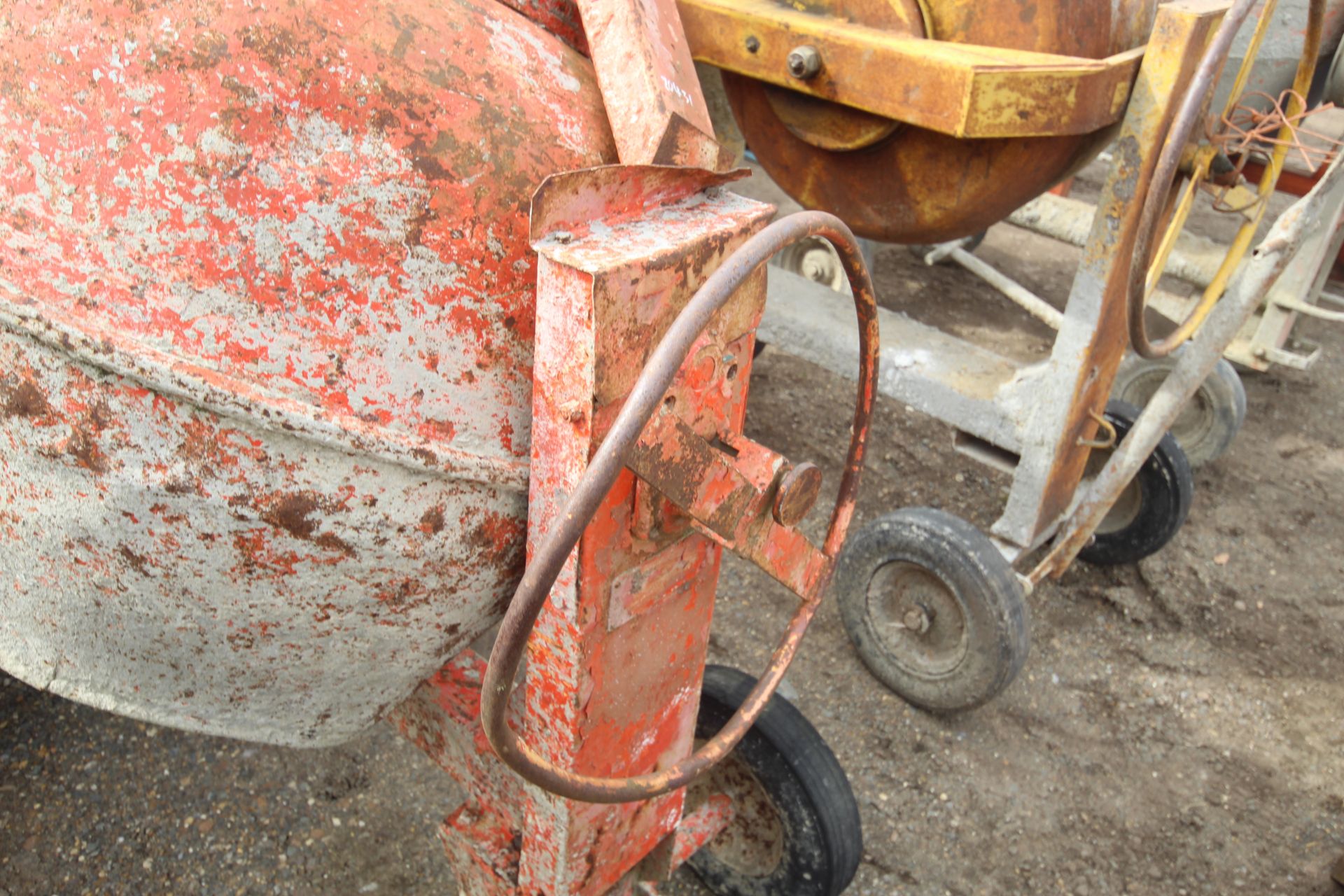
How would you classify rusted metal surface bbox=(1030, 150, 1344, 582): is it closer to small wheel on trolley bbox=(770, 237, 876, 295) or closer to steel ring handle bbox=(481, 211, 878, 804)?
steel ring handle bbox=(481, 211, 878, 804)

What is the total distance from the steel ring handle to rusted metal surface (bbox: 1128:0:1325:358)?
38.1 inches

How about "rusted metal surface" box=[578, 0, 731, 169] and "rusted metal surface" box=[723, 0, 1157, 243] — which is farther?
"rusted metal surface" box=[723, 0, 1157, 243]

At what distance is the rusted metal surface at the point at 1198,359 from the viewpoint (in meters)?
2.07

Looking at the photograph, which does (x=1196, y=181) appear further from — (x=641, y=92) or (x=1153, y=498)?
(x=641, y=92)

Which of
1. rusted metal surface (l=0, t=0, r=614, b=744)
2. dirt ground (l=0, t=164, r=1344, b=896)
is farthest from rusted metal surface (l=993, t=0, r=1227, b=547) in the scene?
rusted metal surface (l=0, t=0, r=614, b=744)

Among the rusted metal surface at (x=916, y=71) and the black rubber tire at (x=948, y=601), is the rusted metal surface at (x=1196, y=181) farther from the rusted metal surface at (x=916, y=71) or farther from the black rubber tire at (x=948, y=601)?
the black rubber tire at (x=948, y=601)

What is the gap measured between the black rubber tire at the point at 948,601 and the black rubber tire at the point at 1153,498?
702mm

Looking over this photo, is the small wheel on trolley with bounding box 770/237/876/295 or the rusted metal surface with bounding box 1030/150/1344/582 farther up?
the rusted metal surface with bounding box 1030/150/1344/582

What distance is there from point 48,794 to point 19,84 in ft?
5.38

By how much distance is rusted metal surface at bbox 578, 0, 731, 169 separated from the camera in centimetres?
108

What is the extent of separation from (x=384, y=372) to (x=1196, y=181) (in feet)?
5.66

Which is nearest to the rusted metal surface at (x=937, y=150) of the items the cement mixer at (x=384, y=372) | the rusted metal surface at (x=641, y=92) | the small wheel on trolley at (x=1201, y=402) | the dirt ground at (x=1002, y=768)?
the rusted metal surface at (x=641, y=92)

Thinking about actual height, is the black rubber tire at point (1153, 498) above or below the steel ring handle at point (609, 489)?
below

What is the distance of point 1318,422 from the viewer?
12.6ft
